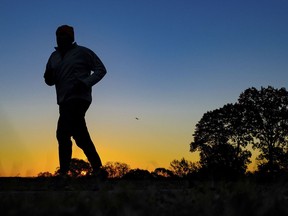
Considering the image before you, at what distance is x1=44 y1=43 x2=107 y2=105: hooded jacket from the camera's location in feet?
23.5

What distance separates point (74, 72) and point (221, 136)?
132 ft

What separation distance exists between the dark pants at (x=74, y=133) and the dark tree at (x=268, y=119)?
37713 millimetres

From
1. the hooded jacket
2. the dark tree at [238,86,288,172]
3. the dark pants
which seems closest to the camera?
the dark pants

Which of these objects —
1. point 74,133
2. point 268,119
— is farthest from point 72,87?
point 268,119

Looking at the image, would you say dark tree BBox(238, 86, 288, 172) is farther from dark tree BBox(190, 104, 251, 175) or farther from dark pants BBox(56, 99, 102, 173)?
dark pants BBox(56, 99, 102, 173)

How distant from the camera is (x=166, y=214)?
2.67 m

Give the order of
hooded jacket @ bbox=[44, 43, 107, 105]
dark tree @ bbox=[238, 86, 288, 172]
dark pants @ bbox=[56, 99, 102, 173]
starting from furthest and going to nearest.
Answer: dark tree @ bbox=[238, 86, 288, 172] < hooded jacket @ bbox=[44, 43, 107, 105] < dark pants @ bbox=[56, 99, 102, 173]

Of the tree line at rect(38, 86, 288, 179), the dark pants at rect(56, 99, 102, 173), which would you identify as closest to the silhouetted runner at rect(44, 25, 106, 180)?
the dark pants at rect(56, 99, 102, 173)

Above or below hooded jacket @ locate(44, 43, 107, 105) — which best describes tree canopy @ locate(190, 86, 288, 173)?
above

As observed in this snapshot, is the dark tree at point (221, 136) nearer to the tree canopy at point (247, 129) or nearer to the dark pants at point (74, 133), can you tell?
the tree canopy at point (247, 129)

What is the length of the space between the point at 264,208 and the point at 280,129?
4341cm

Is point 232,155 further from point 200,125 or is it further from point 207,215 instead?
point 207,215

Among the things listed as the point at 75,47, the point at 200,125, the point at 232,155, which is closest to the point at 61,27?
the point at 75,47

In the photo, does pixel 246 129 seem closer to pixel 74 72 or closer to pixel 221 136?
pixel 221 136
